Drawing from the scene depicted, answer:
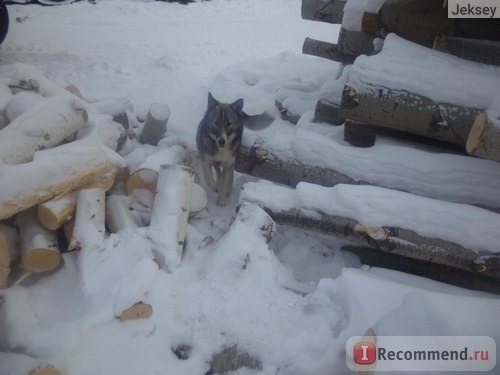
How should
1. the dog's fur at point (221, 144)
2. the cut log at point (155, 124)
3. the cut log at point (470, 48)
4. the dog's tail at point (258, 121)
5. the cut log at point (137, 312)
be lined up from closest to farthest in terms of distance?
the cut log at point (137, 312), the cut log at point (470, 48), the dog's fur at point (221, 144), the cut log at point (155, 124), the dog's tail at point (258, 121)

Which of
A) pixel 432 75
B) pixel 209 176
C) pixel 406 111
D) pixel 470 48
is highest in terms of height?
pixel 470 48

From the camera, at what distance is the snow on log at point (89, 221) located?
2965mm

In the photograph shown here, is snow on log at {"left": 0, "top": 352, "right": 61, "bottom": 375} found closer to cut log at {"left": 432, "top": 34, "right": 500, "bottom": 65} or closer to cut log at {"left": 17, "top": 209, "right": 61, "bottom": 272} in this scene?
cut log at {"left": 17, "top": 209, "right": 61, "bottom": 272}

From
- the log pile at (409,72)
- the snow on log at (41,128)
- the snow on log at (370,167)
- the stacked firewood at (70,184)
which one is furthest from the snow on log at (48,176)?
the log pile at (409,72)

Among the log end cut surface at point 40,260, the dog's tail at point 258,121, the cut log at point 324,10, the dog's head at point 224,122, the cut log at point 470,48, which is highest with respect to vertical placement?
the cut log at point 324,10

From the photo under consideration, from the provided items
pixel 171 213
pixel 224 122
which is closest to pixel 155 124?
pixel 224 122

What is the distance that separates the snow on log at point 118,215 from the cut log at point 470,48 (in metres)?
3.28

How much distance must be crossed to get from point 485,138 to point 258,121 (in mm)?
2987

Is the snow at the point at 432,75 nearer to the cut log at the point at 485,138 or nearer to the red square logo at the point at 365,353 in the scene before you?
the cut log at the point at 485,138

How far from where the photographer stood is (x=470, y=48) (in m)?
3.85

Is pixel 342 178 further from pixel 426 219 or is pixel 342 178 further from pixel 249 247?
pixel 249 247

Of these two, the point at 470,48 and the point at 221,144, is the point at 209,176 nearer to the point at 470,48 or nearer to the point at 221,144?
the point at 221,144

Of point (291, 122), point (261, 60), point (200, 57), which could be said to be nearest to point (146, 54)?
point (200, 57)

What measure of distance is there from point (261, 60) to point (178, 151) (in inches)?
153
